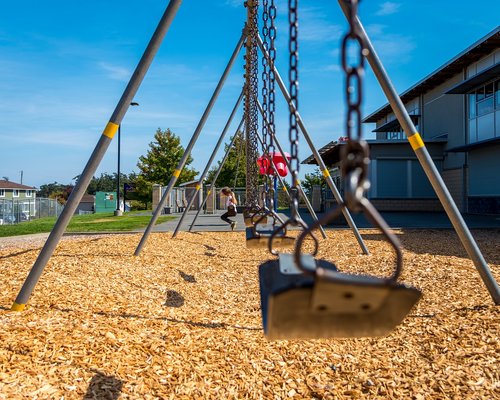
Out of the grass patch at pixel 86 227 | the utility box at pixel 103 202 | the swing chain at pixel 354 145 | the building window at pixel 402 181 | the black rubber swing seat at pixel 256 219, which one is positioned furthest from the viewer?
the utility box at pixel 103 202

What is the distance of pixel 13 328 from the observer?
10.4 feet

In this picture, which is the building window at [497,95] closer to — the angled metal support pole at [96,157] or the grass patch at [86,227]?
the grass patch at [86,227]

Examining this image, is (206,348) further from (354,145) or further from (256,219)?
(354,145)

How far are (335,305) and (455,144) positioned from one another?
2420 centimetres

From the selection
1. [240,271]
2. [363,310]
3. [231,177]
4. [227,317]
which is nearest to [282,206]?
[231,177]

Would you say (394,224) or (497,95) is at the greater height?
(497,95)

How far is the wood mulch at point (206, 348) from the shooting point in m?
2.66

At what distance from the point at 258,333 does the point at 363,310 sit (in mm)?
2485

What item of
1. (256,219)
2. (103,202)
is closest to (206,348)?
(256,219)

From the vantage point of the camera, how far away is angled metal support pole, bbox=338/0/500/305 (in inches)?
156

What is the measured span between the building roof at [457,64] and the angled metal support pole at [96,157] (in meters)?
18.4

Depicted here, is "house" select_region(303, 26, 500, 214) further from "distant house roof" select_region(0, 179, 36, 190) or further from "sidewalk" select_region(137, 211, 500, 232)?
"distant house roof" select_region(0, 179, 36, 190)

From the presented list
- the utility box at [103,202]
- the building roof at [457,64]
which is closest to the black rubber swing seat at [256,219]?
the building roof at [457,64]

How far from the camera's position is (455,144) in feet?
73.5
